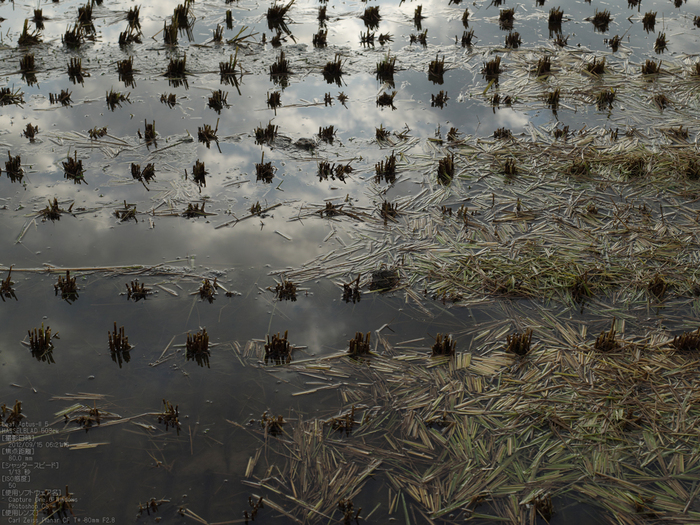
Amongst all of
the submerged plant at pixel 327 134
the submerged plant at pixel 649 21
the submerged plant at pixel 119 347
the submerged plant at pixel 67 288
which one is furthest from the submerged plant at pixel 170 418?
the submerged plant at pixel 649 21

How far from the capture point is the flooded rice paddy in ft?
10.0

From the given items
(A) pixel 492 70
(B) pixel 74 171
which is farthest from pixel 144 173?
(A) pixel 492 70

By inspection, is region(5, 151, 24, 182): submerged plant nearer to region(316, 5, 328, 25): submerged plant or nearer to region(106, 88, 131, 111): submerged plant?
region(106, 88, 131, 111): submerged plant

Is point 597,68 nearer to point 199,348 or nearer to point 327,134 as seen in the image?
point 327,134

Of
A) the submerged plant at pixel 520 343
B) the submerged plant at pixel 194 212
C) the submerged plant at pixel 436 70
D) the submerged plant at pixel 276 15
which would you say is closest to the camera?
the submerged plant at pixel 520 343

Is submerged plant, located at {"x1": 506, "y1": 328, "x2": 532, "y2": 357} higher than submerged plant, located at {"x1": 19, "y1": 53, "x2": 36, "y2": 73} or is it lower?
lower

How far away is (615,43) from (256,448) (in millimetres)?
9491

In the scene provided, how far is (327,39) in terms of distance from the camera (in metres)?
9.66

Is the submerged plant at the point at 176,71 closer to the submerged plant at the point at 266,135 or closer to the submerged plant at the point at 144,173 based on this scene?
the submerged plant at the point at 266,135

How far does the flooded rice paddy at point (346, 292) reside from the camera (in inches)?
120

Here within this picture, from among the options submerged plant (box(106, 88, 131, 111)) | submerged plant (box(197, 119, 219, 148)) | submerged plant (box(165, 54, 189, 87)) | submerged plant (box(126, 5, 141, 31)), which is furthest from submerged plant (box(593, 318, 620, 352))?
submerged plant (box(126, 5, 141, 31))

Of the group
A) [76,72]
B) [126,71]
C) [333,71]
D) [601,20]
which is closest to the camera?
[76,72]

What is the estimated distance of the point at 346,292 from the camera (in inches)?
173

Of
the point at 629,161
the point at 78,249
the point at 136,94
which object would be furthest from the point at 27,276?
the point at 629,161
